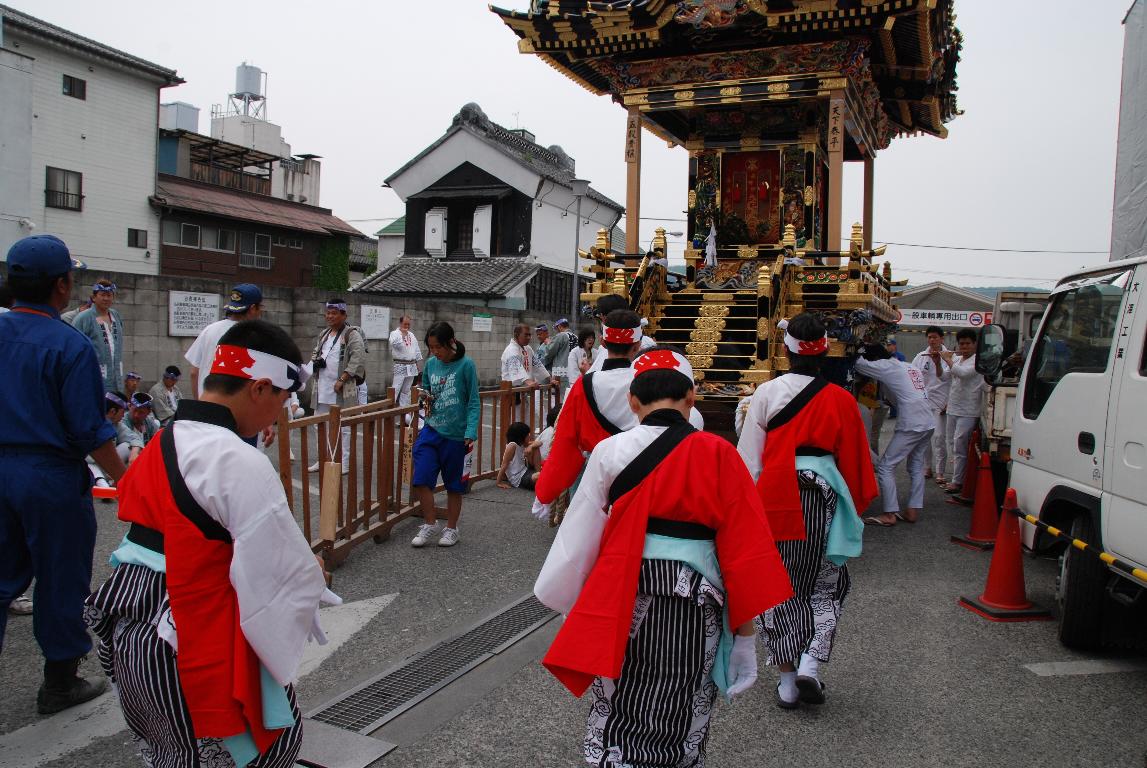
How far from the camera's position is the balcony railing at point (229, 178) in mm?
30891

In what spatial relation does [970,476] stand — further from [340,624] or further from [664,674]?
[664,674]

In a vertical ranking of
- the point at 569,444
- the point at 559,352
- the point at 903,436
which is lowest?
the point at 903,436

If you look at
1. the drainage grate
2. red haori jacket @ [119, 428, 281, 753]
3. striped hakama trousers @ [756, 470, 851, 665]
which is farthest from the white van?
red haori jacket @ [119, 428, 281, 753]

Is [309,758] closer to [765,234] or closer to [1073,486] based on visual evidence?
[1073,486]

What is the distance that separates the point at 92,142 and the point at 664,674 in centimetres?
2662

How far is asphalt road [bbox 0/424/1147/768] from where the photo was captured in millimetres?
3576

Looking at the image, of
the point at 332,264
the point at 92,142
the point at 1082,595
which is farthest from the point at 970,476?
the point at 332,264

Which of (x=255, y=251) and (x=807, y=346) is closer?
(x=807, y=346)

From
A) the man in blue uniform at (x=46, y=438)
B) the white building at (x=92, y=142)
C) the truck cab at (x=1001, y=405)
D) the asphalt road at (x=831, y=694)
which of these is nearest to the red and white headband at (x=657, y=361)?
the asphalt road at (x=831, y=694)

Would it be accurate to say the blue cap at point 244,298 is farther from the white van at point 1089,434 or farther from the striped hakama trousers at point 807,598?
the white van at point 1089,434

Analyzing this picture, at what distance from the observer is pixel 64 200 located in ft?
77.6

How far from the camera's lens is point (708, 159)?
1352cm

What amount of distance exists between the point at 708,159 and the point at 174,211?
19427 mm

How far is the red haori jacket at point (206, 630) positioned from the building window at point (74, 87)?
26.0 metres
